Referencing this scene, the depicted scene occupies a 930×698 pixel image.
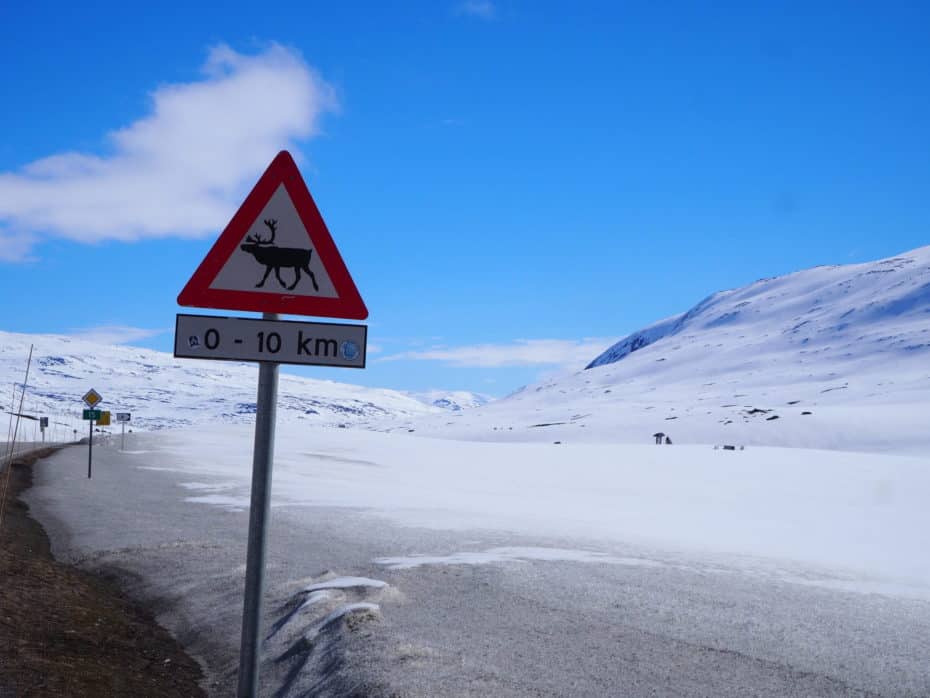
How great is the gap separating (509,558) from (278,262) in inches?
315

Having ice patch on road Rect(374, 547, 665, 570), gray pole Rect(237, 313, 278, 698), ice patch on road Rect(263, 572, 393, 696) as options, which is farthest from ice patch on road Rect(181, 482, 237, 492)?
gray pole Rect(237, 313, 278, 698)

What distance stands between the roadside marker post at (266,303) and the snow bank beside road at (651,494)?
31.1ft

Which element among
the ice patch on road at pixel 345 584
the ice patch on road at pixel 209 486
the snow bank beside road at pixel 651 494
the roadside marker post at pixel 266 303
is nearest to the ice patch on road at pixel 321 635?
the ice patch on road at pixel 345 584

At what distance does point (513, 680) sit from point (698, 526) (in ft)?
45.1

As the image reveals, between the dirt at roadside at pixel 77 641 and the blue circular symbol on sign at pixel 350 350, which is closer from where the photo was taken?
the blue circular symbol on sign at pixel 350 350

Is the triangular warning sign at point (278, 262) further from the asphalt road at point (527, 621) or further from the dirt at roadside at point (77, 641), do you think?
the dirt at roadside at point (77, 641)

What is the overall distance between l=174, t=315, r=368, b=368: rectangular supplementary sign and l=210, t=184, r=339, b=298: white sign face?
18 cm

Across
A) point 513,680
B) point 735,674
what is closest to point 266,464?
point 513,680

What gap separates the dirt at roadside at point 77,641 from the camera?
6.49 m

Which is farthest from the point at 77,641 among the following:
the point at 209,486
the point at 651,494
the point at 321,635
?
the point at 651,494

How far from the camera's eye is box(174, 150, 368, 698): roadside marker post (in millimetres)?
3980

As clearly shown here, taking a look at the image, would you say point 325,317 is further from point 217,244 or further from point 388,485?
point 388,485

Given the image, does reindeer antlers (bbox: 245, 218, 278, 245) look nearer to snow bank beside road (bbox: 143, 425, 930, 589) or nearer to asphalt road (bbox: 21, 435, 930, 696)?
asphalt road (bbox: 21, 435, 930, 696)

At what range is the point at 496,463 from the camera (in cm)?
4941
